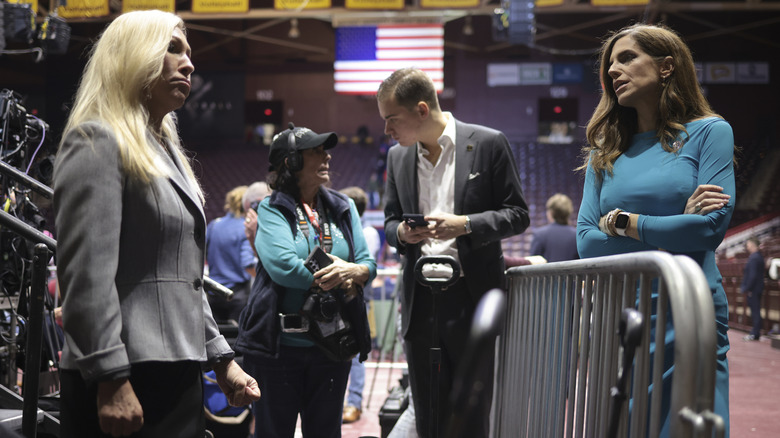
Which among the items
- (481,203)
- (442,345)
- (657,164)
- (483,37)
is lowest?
(442,345)

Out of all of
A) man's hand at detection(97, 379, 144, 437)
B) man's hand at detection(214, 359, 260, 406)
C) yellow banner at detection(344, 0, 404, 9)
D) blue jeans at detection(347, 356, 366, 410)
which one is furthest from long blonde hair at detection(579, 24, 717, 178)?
yellow banner at detection(344, 0, 404, 9)

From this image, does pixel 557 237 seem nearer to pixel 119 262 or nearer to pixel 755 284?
pixel 119 262

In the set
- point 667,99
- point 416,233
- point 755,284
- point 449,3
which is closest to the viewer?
point 667,99

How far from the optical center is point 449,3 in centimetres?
1314

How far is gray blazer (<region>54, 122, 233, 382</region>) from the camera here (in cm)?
143

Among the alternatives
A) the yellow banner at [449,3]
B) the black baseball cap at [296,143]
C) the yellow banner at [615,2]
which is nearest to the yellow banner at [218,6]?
the yellow banner at [449,3]

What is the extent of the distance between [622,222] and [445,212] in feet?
2.89

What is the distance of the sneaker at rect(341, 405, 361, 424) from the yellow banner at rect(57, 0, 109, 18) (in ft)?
35.1

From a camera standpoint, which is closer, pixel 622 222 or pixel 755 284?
pixel 622 222

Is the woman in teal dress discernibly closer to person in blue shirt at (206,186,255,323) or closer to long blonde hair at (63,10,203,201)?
long blonde hair at (63,10,203,201)

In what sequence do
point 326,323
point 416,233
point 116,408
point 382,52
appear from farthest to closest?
1. point 382,52
2. point 326,323
3. point 416,233
4. point 116,408

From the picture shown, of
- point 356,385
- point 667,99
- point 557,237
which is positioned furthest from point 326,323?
point 557,237

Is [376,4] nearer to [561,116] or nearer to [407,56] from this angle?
[407,56]

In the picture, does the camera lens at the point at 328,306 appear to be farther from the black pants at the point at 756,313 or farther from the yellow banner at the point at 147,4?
the yellow banner at the point at 147,4
